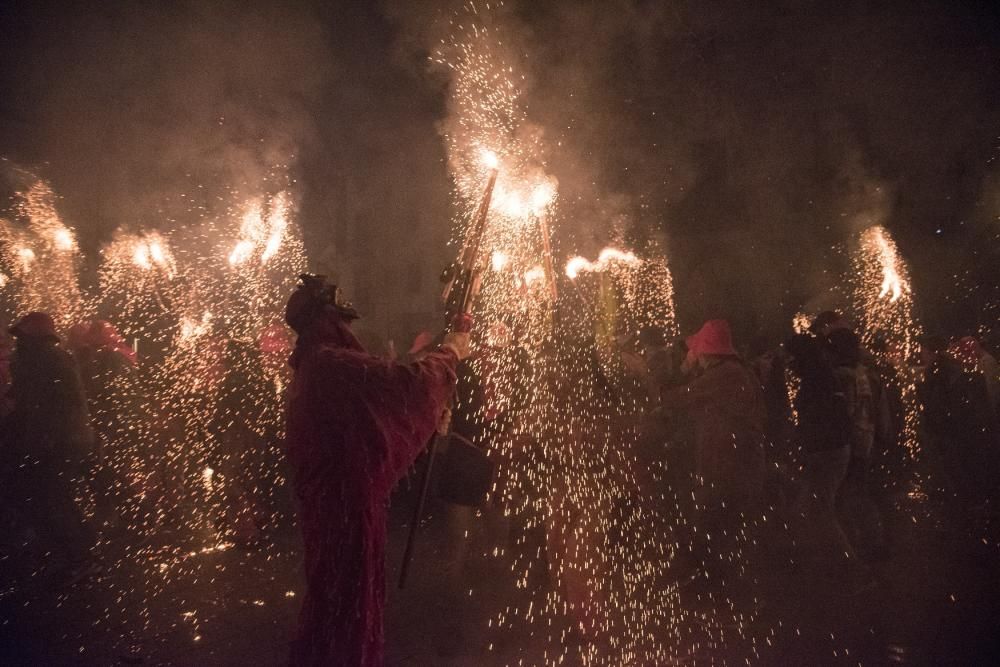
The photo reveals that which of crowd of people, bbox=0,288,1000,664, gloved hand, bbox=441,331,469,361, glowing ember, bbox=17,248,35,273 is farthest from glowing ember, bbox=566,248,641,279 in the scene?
glowing ember, bbox=17,248,35,273

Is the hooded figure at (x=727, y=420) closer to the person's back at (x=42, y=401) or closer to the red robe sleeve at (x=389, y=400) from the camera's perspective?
the red robe sleeve at (x=389, y=400)

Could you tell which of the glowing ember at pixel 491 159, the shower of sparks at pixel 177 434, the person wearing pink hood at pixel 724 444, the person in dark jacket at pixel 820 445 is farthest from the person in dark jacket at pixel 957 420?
the shower of sparks at pixel 177 434

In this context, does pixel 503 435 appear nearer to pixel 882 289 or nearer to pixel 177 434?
pixel 177 434

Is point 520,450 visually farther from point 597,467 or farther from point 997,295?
point 997,295

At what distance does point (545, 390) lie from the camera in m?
5.97

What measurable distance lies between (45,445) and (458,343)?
433 cm

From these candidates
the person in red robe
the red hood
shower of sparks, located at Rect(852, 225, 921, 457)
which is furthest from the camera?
shower of sparks, located at Rect(852, 225, 921, 457)

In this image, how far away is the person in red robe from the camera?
2084 millimetres

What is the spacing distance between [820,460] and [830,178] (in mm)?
11917

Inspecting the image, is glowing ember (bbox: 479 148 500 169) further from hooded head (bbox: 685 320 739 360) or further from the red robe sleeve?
hooded head (bbox: 685 320 739 360)

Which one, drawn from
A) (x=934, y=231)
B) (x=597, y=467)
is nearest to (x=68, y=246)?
(x=597, y=467)

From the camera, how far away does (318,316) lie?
2436 millimetres

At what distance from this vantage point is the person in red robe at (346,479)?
2.08m

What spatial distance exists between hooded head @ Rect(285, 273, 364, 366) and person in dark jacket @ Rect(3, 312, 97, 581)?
3.78 m
